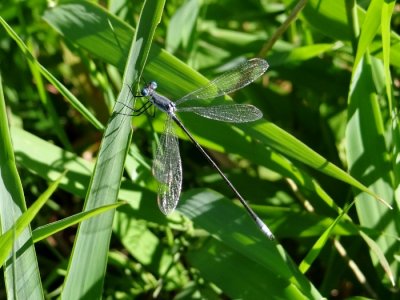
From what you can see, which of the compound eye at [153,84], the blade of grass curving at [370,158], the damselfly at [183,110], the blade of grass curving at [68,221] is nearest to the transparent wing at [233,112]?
the damselfly at [183,110]

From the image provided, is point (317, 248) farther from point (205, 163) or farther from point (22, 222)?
point (205, 163)

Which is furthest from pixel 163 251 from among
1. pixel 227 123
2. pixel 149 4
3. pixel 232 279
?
pixel 149 4

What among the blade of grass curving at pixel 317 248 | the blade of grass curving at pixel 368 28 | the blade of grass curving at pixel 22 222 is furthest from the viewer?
the blade of grass curving at pixel 368 28

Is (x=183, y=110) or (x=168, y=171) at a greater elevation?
(x=183, y=110)

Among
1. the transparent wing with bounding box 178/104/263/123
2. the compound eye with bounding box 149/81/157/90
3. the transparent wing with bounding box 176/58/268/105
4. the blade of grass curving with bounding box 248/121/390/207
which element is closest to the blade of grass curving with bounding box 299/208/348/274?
the blade of grass curving with bounding box 248/121/390/207

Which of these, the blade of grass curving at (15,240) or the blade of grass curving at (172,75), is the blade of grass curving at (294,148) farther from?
the blade of grass curving at (15,240)

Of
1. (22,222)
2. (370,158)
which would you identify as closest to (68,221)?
(22,222)
